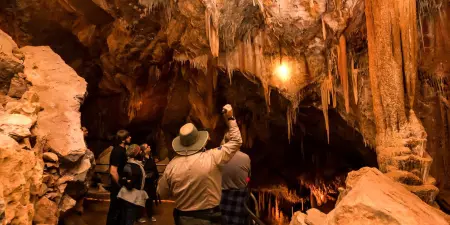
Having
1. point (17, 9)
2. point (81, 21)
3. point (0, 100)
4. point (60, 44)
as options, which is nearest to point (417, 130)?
point (0, 100)

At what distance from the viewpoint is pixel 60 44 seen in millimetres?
10688

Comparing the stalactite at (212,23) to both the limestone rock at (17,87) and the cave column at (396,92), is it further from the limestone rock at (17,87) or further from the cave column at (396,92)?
the limestone rock at (17,87)

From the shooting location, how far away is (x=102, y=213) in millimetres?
6250

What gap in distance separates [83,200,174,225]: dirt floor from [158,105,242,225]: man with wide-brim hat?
2.83m

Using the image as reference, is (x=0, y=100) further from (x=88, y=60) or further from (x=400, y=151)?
(x=88, y=60)

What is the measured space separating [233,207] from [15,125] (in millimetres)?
2340

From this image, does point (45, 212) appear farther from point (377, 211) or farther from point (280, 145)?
point (280, 145)

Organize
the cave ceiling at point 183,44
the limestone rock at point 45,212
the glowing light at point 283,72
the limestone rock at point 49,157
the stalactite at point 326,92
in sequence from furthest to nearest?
the glowing light at point 283,72 < the stalactite at point 326,92 < the cave ceiling at point 183,44 < the limestone rock at point 49,157 < the limestone rock at point 45,212

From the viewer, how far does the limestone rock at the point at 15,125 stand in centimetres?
334

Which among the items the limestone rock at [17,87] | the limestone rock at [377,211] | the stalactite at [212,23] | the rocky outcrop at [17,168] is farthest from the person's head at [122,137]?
the limestone rock at [377,211]

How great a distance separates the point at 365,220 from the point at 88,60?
34.6 feet

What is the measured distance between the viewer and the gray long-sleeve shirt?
278 cm

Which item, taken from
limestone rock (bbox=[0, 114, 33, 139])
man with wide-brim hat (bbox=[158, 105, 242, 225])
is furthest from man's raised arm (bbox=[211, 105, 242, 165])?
limestone rock (bbox=[0, 114, 33, 139])

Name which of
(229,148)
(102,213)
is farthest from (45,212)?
(102,213)
